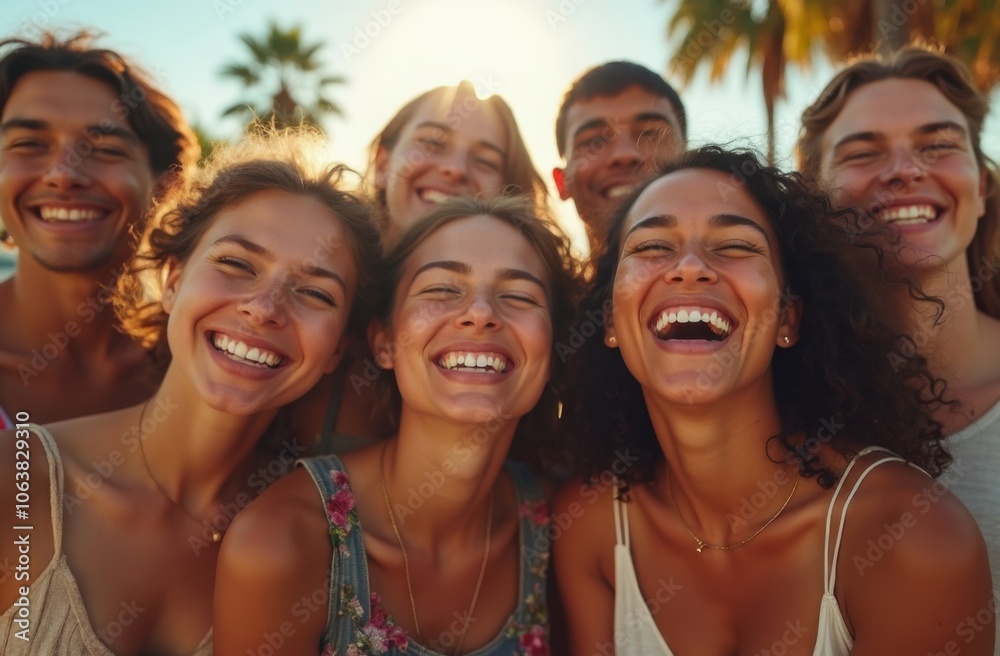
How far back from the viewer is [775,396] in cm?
337

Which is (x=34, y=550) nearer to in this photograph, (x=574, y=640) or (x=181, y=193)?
(x=181, y=193)

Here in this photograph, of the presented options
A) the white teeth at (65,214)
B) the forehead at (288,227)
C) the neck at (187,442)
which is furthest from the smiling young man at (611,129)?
the white teeth at (65,214)

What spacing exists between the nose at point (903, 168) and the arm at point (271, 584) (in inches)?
122

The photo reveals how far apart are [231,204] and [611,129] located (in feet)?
8.79

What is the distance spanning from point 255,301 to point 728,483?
2049mm

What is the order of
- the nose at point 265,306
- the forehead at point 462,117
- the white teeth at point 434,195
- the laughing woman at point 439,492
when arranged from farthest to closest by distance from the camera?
the forehead at point 462,117
the white teeth at point 434,195
the nose at point 265,306
the laughing woman at point 439,492

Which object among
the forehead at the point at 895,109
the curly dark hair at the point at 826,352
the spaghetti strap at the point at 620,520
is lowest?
the spaghetti strap at the point at 620,520

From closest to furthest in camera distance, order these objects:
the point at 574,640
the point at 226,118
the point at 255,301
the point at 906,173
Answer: the point at 255,301 < the point at 574,640 < the point at 906,173 < the point at 226,118

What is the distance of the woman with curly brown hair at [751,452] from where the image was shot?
275cm

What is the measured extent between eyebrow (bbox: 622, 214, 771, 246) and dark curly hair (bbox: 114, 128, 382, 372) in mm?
1221

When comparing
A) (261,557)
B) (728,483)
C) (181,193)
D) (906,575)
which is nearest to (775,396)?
(728,483)

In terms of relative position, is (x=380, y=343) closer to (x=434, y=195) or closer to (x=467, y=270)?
(x=467, y=270)

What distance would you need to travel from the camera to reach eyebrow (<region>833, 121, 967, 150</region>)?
379 cm

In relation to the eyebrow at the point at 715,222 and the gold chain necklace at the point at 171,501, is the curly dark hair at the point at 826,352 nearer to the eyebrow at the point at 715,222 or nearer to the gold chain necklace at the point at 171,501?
the eyebrow at the point at 715,222
